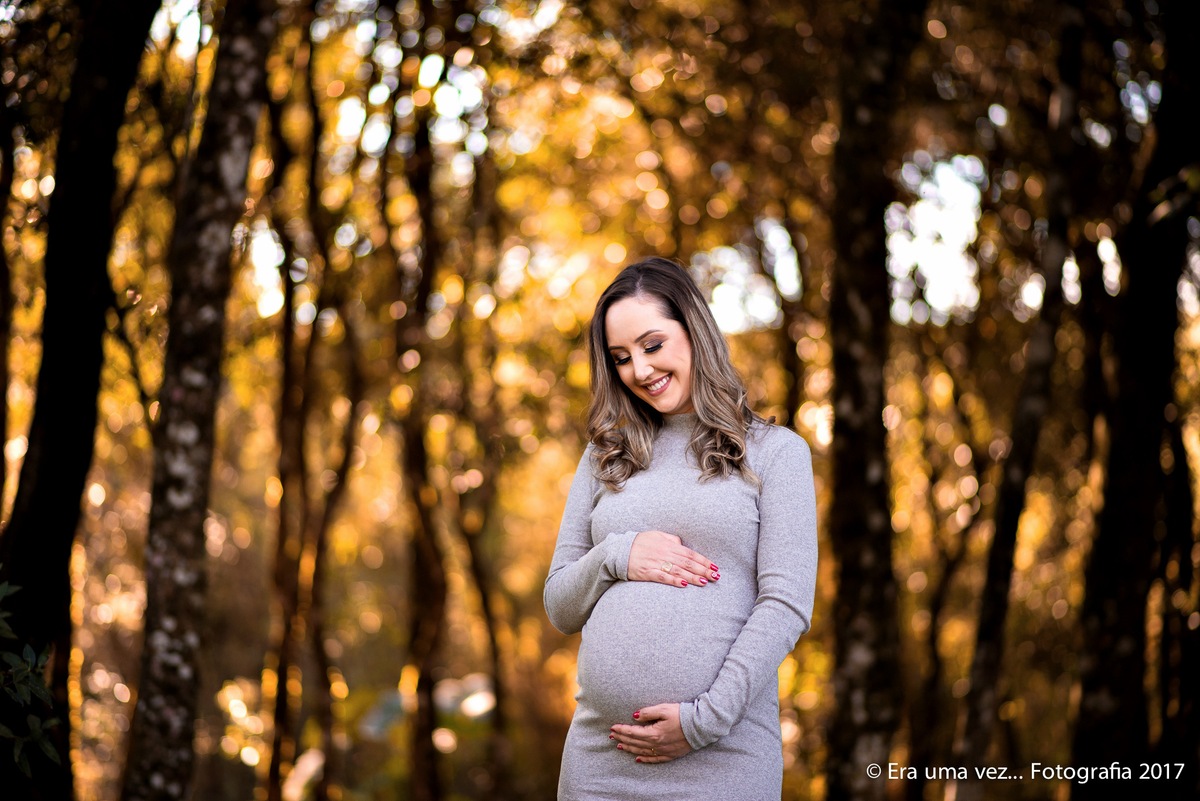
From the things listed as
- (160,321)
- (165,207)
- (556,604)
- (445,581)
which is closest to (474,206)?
(165,207)

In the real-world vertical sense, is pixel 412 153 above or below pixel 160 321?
above

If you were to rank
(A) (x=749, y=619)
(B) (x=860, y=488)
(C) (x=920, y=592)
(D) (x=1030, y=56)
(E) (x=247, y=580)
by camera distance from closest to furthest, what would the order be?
(A) (x=749, y=619)
(B) (x=860, y=488)
(D) (x=1030, y=56)
(C) (x=920, y=592)
(E) (x=247, y=580)

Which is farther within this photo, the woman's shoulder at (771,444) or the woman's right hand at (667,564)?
the woman's shoulder at (771,444)

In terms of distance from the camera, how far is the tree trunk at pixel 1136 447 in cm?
539

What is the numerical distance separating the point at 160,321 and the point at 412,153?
334 cm

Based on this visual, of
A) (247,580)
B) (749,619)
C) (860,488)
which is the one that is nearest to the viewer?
(749,619)

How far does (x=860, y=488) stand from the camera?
15.6 ft

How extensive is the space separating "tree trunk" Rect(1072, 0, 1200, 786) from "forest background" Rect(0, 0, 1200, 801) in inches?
0.7

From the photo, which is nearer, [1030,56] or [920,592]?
[1030,56]

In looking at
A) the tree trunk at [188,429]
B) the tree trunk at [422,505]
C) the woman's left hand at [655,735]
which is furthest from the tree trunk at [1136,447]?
the tree trunk at [422,505]

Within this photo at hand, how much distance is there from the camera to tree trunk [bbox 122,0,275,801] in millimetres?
3902

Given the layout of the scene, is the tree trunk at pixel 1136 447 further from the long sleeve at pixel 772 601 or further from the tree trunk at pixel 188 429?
the tree trunk at pixel 188 429

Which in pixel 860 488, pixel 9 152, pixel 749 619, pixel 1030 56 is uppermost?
pixel 1030 56

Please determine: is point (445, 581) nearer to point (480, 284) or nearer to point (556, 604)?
point (480, 284)
